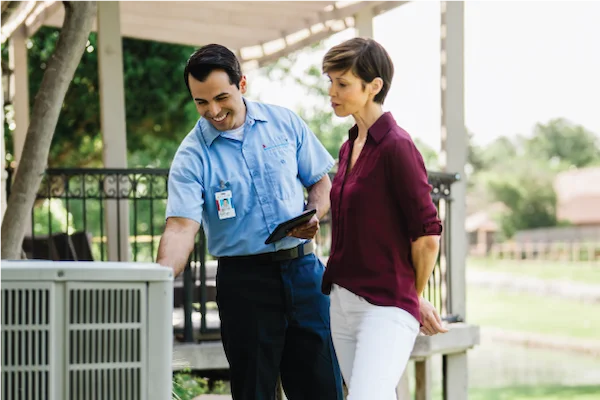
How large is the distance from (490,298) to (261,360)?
6409 cm

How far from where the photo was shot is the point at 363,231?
2.67 metres

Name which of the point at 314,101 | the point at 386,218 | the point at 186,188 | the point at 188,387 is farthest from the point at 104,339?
the point at 314,101

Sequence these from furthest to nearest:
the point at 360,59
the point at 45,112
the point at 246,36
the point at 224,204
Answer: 1. the point at 246,36
2. the point at 45,112
3. the point at 224,204
4. the point at 360,59

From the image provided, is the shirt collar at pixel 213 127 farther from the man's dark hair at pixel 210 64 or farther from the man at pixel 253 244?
the man's dark hair at pixel 210 64

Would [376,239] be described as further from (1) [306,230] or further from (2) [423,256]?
(1) [306,230]

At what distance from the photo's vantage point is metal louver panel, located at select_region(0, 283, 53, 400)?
2168 mm

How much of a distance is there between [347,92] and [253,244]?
2.24 ft

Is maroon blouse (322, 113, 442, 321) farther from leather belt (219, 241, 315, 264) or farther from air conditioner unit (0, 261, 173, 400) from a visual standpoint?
air conditioner unit (0, 261, 173, 400)

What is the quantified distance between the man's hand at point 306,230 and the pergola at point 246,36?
2443 millimetres

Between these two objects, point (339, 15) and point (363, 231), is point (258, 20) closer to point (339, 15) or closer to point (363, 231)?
point (339, 15)

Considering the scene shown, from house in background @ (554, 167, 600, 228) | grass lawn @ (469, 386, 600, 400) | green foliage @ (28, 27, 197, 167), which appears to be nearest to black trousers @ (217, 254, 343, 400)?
green foliage @ (28, 27, 197, 167)

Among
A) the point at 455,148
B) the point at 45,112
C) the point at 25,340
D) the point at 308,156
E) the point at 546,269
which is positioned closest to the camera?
the point at 25,340

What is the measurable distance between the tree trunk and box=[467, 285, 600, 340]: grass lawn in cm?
4614

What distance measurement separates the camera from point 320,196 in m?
3.41
